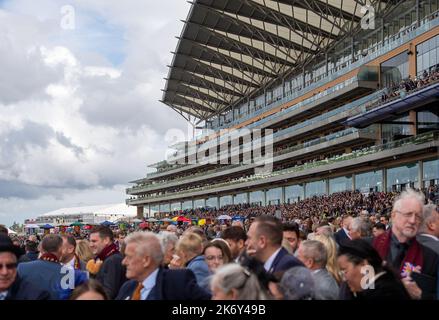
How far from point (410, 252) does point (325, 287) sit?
106cm

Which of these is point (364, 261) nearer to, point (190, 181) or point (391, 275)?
point (391, 275)

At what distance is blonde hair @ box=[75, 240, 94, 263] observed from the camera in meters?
9.51

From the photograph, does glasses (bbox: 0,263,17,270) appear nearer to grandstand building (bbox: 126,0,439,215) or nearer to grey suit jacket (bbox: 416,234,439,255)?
grey suit jacket (bbox: 416,234,439,255)

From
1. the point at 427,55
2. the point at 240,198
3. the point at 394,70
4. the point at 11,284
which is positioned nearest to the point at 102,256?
the point at 11,284

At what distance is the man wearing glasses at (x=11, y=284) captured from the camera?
5246mm

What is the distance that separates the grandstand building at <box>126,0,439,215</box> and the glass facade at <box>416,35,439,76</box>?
73 mm

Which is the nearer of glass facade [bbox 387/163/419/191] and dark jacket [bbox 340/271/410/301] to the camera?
dark jacket [bbox 340/271/410/301]

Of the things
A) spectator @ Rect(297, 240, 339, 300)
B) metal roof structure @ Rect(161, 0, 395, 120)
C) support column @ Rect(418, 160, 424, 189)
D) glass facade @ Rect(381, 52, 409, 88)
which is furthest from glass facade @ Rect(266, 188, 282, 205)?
spectator @ Rect(297, 240, 339, 300)

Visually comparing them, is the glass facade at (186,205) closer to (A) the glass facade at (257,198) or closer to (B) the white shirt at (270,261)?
(A) the glass facade at (257,198)

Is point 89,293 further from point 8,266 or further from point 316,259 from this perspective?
point 316,259

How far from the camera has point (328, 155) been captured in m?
60.2

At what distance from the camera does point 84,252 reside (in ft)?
31.6

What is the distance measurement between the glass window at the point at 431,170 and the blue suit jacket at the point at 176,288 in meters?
39.9

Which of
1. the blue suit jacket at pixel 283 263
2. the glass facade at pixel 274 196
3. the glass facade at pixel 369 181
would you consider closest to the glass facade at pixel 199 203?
the glass facade at pixel 274 196
